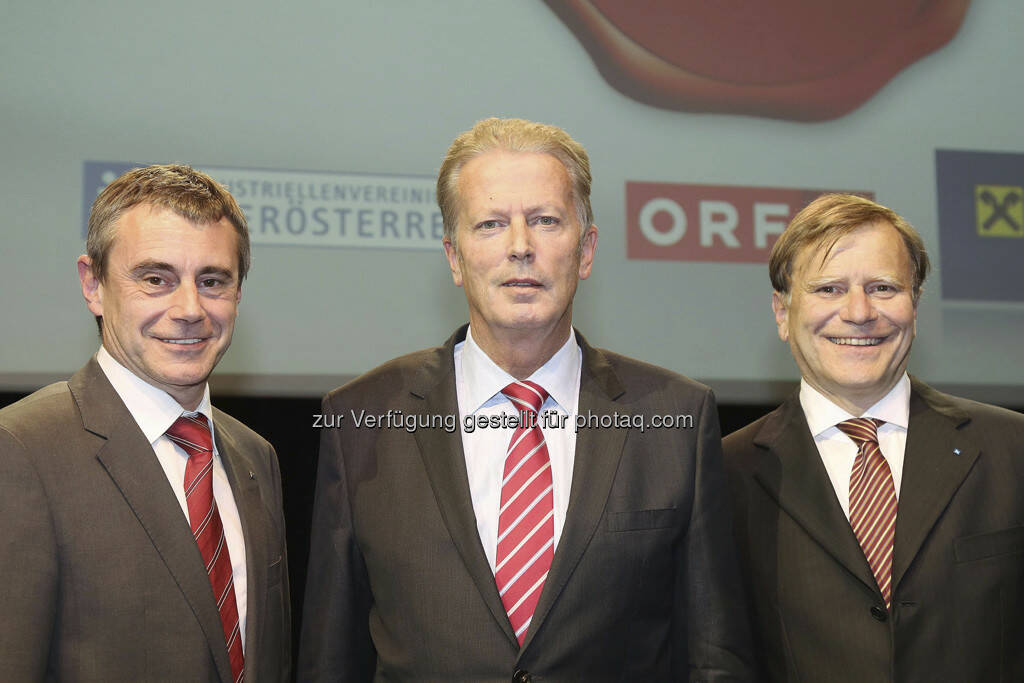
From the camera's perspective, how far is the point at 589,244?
244 cm

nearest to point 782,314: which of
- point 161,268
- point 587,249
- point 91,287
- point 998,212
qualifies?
point 587,249

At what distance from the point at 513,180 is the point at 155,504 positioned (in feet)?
3.40

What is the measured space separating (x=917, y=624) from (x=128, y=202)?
201 cm

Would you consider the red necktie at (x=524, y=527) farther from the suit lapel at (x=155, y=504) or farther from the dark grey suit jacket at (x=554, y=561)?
the suit lapel at (x=155, y=504)

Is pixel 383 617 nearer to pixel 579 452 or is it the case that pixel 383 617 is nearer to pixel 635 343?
pixel 579 452

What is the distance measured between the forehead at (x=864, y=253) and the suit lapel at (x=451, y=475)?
3.22ft

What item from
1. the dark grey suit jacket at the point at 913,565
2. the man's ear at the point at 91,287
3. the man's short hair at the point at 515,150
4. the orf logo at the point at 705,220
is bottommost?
the dark grey suit jacket at the point at 913,565

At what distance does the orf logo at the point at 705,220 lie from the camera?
392cm

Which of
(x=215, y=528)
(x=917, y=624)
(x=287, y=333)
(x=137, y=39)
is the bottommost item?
(x=917, y=624)

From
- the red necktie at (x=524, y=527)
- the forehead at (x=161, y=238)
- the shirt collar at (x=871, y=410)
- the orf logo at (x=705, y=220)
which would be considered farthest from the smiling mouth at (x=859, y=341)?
the forehead at (x=161, y=238)

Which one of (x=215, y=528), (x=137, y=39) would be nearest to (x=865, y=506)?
(x=215, y=528)

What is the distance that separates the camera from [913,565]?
236 cm

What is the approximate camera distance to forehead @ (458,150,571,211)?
2295 millimetres

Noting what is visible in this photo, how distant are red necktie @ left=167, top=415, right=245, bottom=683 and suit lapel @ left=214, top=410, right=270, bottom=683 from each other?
0.03 metres
